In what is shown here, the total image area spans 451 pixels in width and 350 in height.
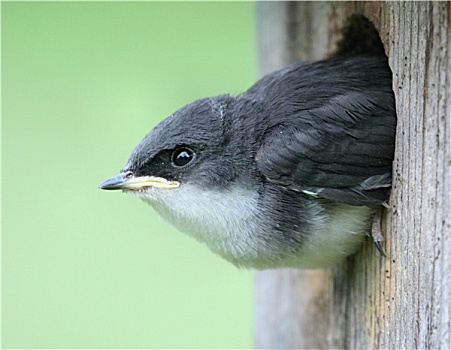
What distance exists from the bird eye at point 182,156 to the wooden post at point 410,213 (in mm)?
526

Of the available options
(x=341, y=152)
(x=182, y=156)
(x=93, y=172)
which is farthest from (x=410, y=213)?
(x=93, y=172)

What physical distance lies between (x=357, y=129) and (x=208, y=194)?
1.44 feet

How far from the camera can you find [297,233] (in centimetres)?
225

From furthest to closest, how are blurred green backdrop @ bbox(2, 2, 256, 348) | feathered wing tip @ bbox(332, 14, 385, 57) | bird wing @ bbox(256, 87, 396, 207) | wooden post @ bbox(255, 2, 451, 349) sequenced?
1. blurred green backdrop @ bbox(2, 2, 256, 348)
2. feathered wing tip @ bbox(332, 14, 385, 57)
3. bird wing @ bbox(256, 87, 396, 207)
4. wooden post @ bbox(255, 2, 451, 349)

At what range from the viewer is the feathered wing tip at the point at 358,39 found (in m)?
2.52

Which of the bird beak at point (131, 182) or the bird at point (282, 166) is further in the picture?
the bird beak at point (131, 182)

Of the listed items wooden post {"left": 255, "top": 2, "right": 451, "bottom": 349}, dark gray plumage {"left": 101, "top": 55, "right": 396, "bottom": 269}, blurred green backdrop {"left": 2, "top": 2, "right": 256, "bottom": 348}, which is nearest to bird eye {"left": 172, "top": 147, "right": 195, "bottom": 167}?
dark gray plumage {"left": 101, "top": 55, "right": 396, "bottom": 269}

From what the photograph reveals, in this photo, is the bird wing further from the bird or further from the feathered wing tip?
the feathered wing tip

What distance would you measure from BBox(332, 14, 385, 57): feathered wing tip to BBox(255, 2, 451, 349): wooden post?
3 centimetres

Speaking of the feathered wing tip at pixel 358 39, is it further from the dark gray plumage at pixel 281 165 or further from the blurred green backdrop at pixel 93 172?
the blurred green backdrop at pixel 93 172

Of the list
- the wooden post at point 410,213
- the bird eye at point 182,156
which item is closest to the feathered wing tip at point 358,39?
the wooden post at point 410,213

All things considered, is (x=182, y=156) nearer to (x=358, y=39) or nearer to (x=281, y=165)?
(x=281, y=165)

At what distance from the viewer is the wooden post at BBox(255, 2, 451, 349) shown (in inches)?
74.9

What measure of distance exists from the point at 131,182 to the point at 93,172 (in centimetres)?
166
